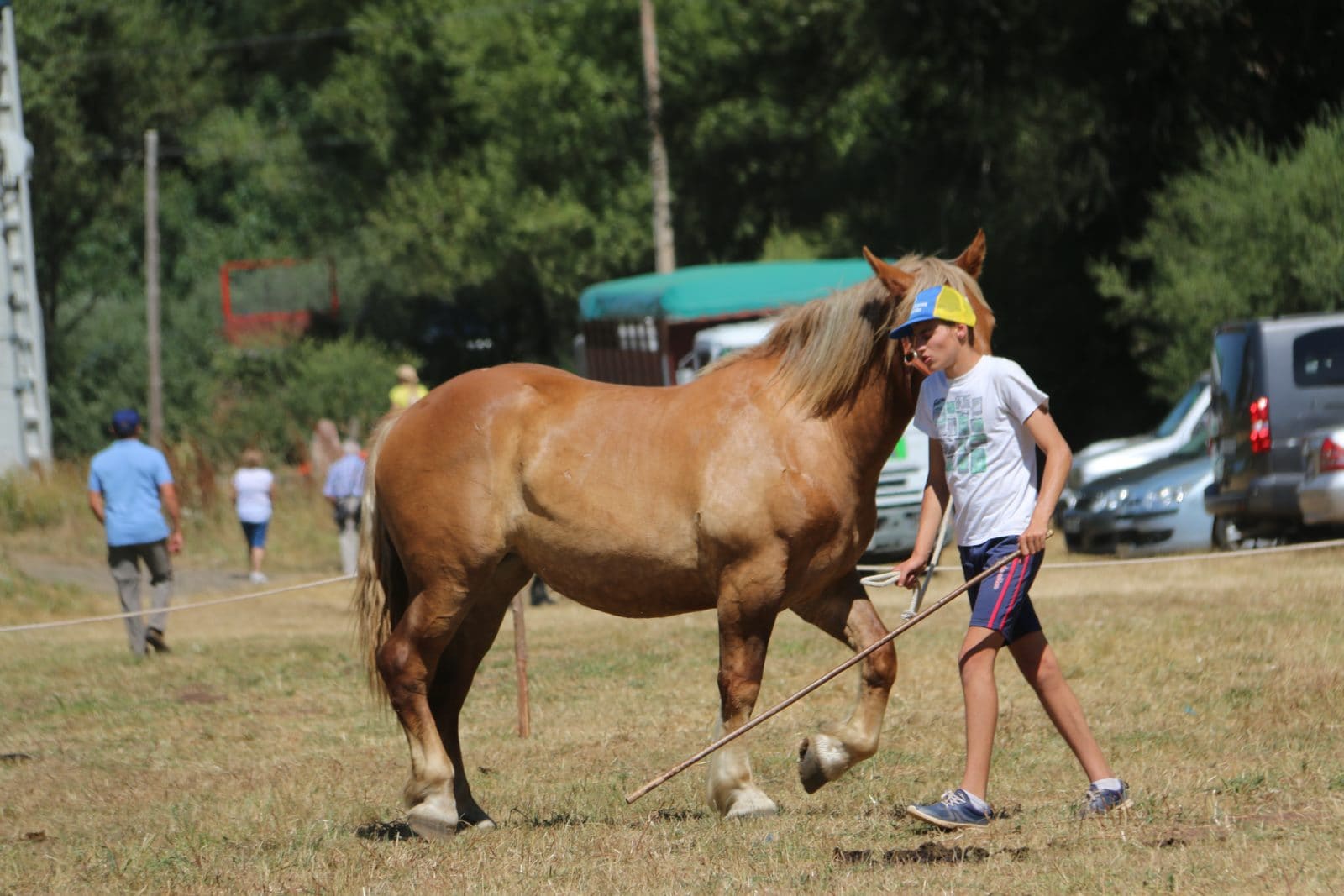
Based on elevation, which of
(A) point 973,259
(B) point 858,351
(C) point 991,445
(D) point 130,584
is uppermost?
(A) point 973,259

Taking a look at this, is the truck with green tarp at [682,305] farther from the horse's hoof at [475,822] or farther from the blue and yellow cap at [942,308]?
the blue and yellow cap at [942,308]

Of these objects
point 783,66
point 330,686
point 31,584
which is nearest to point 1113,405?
point 783,66

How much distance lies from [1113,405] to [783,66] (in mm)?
10028

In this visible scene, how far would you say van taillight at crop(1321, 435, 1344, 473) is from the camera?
43.2ft

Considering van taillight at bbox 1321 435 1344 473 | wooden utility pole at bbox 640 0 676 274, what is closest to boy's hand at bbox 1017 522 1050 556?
van taillight at bbox 1321 435 1344 473

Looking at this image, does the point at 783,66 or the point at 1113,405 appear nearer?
the point at 1113,405

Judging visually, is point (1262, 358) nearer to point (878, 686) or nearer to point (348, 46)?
point (878, 686)

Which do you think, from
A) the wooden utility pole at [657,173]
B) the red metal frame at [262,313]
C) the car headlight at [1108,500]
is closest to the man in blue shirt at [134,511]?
the car headlight at [1108,500]

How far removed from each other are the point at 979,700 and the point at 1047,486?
2.50 feet

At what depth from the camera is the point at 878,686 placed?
6.24m

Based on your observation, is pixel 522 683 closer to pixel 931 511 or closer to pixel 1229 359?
pixel 931 511

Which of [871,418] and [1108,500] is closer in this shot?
[871,418]

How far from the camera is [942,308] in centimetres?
572

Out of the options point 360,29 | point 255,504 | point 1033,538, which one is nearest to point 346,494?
point 255,504
